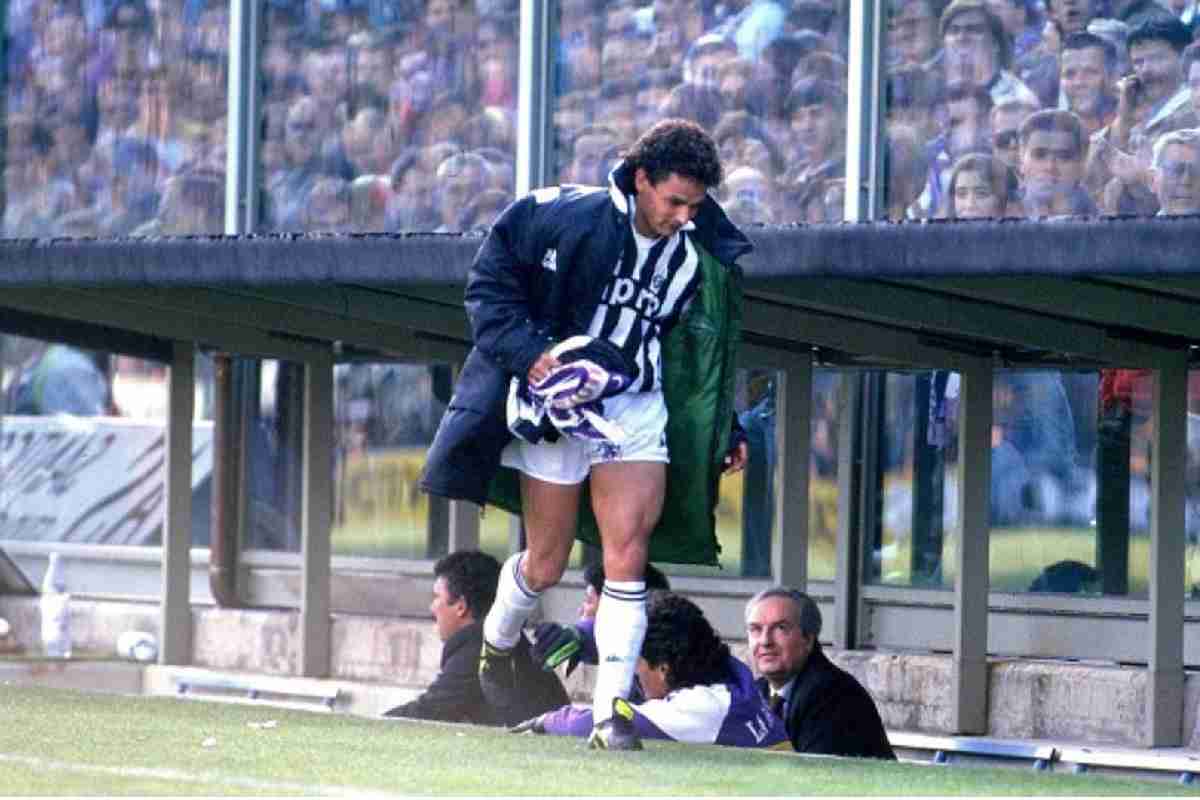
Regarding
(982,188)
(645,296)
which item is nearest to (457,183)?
(982,188)

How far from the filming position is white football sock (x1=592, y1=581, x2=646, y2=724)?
8.16m

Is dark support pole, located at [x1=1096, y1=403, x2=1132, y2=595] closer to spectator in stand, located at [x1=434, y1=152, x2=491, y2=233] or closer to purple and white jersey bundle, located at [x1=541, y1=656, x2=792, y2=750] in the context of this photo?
spectator in stand, located at [x1=434, y1=152, x2=491, y2=233]

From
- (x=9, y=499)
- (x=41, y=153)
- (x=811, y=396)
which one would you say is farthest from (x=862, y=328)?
(x=9, y=499)

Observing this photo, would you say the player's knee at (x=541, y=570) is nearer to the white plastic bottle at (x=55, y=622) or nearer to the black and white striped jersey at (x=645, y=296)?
the black and white striped jersey at (x=645, y=296)

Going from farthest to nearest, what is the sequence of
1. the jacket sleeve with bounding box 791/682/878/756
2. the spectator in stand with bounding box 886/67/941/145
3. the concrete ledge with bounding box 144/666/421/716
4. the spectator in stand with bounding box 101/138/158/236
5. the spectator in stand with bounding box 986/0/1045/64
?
the concrete ledge with bounding box 144/666/421/716
the spectator in stand with bounding box 101/138/158/236
the spectator in stand with bounding box 886/67/941/145
the spectator in stand with bounding box 986/0/1045/64
the jacket sleeve with bounding box 791/682/878/756

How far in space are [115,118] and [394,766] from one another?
659 cm

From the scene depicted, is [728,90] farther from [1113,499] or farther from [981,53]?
[1113,499]

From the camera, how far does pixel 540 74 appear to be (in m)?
12.0

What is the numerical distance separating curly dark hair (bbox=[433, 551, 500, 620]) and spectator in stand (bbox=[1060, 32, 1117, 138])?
3.03 metres

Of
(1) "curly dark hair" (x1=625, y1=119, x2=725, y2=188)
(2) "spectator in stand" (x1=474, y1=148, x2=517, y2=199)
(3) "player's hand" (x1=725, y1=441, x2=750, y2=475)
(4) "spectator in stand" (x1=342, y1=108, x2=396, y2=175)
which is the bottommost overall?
(3) "player's hand" (x1=725, y1=441, x2=750, y2=475)

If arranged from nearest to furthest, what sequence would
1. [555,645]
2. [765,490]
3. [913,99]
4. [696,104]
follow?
[555,645]
[913,99]
[696,104]
[765,490]

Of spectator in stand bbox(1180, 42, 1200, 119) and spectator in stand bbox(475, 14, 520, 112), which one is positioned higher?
spectator in stand bbox(475, 14, 520, 112)

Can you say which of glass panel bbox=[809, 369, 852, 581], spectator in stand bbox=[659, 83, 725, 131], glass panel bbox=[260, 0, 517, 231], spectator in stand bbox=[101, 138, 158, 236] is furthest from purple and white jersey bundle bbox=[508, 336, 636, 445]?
glass panel bbox=[809, 369, 852, 581]

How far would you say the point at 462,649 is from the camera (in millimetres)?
11547
